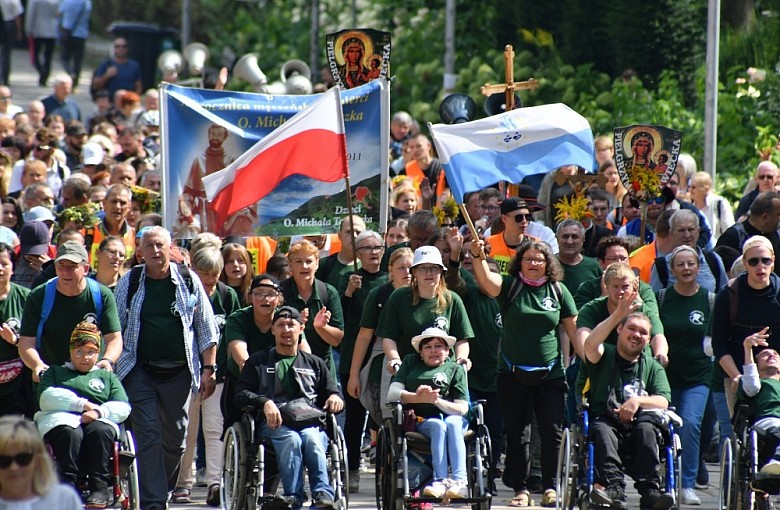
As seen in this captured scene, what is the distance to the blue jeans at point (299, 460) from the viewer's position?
34.7ft

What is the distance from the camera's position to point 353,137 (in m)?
13.6

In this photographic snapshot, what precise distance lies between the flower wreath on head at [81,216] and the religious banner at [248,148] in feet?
3.65

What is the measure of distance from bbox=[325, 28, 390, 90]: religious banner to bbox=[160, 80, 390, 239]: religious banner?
1.63 metres

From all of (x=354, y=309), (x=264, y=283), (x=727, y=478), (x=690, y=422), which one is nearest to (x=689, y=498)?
(x=690, y=422)

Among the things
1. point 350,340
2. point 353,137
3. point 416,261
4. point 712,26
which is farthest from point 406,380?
point 712,26

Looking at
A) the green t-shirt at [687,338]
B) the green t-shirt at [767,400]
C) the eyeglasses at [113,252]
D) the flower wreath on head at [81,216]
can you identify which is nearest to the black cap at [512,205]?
the green t-shirt at [687,338]

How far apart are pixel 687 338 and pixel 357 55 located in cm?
485

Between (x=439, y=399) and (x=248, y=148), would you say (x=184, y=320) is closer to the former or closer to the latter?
(x=439, y=399)

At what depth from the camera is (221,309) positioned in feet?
40.0

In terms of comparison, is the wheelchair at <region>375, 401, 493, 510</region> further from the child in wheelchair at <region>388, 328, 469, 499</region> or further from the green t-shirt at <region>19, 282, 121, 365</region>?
the green t-shirt at <region>19, 282, 121, 365</region>

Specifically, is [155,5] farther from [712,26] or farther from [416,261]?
[416,261]

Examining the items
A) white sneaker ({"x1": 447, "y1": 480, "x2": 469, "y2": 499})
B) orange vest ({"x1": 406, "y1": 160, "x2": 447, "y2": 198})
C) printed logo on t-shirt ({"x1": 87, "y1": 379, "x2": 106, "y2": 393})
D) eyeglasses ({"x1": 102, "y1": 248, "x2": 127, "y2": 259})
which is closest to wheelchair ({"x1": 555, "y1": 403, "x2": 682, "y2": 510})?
white sneaker ({"x1": 447, "y1": 480, "x2": 469, "y2": 499})

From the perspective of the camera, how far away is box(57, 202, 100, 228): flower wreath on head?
13750mm

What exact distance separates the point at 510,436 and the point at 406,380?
3.96 ft
